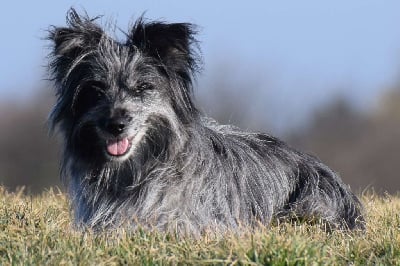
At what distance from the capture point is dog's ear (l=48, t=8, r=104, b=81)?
9.14 metres

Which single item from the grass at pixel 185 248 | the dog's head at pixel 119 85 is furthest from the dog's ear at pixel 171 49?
the grass at pixel 185 248

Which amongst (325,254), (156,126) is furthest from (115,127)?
(325,254)

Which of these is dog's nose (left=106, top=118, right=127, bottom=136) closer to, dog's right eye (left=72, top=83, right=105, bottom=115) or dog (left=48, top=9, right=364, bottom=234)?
dog (left=48, top=9, right=364, bottom=234)

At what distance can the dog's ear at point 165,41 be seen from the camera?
9.12m

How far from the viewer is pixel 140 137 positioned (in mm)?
8797

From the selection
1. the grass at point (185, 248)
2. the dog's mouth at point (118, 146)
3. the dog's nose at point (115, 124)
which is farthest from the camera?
the dog's mouth at point (118, 146)

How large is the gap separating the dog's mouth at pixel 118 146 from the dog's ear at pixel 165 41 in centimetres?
76

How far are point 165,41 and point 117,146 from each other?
98 cm

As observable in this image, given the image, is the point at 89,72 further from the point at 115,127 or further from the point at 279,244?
the point at 279,244

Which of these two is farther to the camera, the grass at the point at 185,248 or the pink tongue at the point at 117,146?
the pink tongue at the point at 117,146

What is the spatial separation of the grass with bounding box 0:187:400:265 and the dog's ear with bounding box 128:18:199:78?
1.61 meters

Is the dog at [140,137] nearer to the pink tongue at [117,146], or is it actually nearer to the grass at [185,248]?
the pink tongue at [117,146]

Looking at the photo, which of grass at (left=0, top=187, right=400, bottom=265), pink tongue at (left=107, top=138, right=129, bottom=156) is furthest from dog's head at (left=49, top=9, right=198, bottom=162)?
grass at (left=0, top=187, right=400, bottom=265)

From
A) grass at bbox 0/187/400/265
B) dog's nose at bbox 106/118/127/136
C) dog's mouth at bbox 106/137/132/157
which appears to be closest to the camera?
grass at bbox 0/187/400/265
